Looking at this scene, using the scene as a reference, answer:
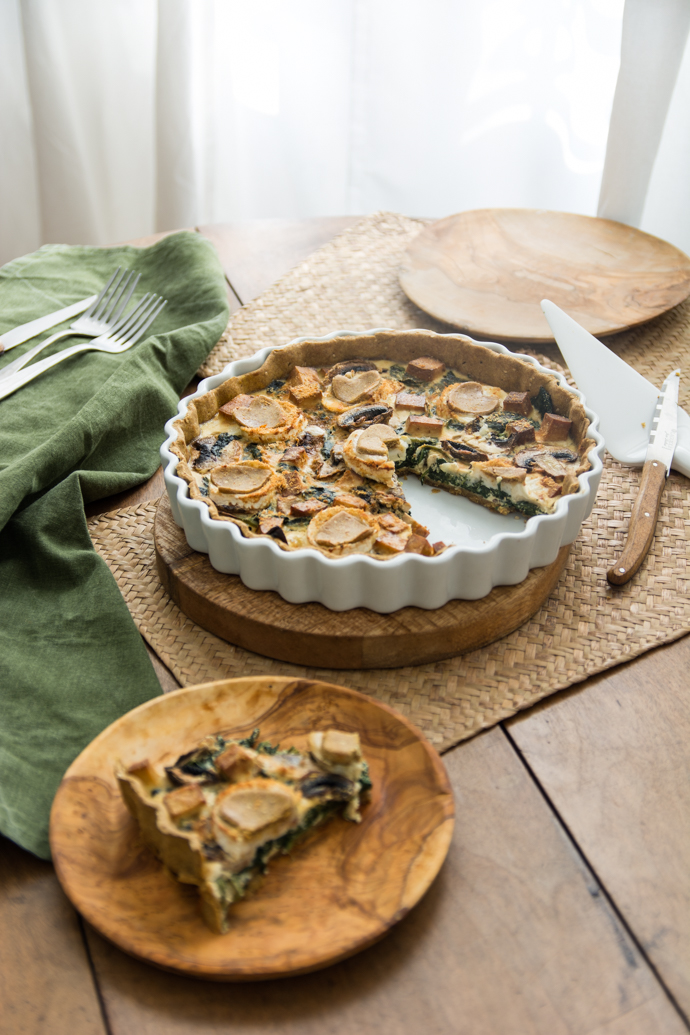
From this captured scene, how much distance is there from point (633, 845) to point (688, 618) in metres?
0.54

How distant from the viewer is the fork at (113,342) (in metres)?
2.20

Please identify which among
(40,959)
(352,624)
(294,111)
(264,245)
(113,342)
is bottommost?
(40,959)

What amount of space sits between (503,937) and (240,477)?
101 cm

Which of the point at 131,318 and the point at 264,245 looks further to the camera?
the point at 264,245

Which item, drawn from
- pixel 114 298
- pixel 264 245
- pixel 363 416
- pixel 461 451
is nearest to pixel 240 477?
pixel 363 416

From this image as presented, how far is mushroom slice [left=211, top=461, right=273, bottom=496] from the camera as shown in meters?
1.72

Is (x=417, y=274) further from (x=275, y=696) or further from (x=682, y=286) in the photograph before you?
(x=275, y=696)

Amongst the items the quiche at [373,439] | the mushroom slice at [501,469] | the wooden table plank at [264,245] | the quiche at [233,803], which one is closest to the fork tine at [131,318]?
the wooden table plank at [264,245]

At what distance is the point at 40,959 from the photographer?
1101mm

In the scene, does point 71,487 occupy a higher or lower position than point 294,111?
lower

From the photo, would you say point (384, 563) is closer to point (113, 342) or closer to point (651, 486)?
point (651, 486)

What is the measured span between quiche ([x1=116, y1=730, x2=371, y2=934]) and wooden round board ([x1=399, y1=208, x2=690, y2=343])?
1.58 meters

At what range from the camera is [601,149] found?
382 cm

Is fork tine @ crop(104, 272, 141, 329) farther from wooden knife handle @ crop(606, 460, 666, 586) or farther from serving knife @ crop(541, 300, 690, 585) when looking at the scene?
wooden knife handle @ crop(606, 460, 666, 586)
